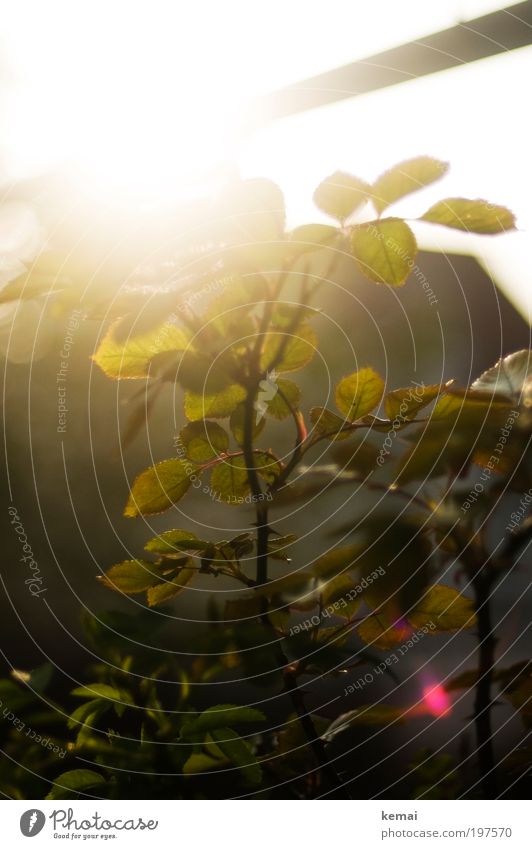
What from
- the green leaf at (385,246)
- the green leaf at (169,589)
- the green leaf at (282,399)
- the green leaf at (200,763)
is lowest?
the green leaf at (200,763)

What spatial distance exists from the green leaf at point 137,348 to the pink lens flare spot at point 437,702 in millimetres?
248

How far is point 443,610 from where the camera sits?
337 mm

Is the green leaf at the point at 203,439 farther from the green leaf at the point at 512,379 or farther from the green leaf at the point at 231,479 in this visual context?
the green leaf at the point at 512,379

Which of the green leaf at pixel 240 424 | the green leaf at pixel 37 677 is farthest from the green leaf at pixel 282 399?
the green leaf at pixel 37 677

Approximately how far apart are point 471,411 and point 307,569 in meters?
0.12

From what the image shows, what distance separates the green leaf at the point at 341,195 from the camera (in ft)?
1.15

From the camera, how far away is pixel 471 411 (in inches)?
13.4

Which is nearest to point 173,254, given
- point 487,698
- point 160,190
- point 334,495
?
point 160,190

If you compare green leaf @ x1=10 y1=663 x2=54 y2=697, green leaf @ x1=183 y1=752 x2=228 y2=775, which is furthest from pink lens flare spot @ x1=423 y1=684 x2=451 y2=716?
green leaf @ x1=10 y1=663 x2=54 y2=697

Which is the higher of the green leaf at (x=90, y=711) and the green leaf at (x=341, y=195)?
the green leaf at (x=341, y=195)

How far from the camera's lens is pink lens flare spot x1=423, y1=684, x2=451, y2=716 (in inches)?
14.9

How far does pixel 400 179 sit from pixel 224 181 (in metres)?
0.11

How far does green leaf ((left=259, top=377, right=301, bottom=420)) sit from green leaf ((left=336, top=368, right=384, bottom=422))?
2cm
